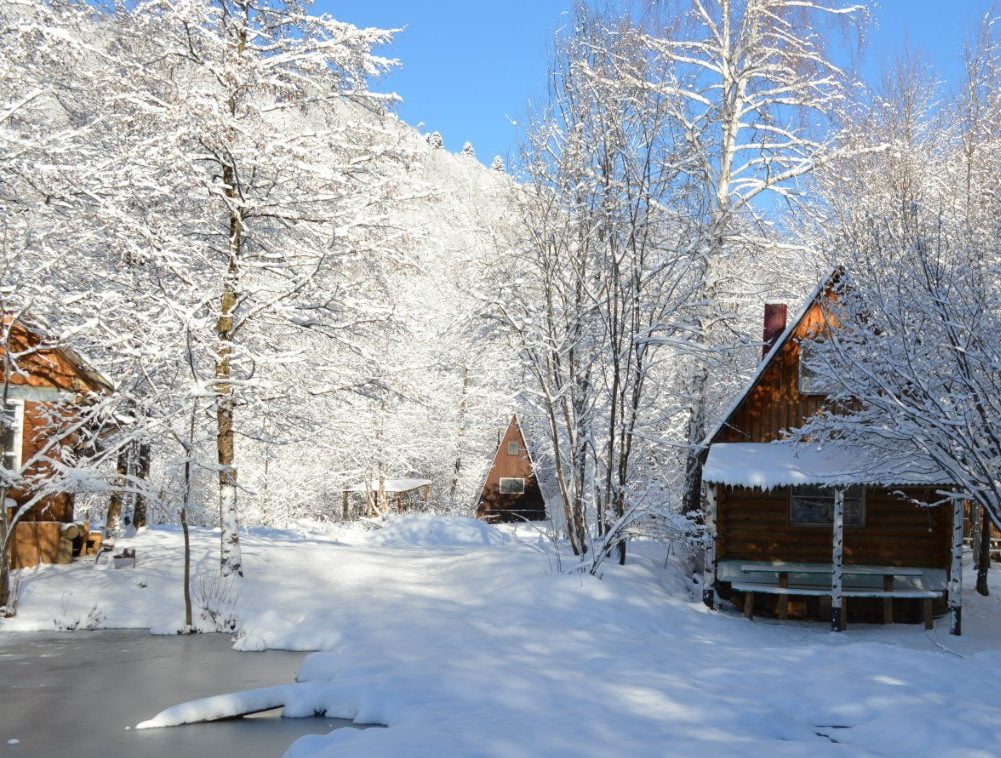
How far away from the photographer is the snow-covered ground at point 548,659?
7523 millimetres

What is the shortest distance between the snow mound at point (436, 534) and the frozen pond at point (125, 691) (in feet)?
48.4

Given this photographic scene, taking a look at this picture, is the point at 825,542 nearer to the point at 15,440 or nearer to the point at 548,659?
the point at 548,659

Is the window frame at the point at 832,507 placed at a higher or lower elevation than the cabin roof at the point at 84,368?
lower

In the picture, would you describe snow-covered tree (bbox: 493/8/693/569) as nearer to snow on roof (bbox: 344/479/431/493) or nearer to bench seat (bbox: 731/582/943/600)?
bench seat (bbox: 731/582/943/600)

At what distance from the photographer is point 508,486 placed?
4266 centimetres

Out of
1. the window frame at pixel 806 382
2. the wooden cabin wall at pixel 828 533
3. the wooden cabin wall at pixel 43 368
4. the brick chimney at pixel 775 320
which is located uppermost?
the brick chimney at pixel 775 320

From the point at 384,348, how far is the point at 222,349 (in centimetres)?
385

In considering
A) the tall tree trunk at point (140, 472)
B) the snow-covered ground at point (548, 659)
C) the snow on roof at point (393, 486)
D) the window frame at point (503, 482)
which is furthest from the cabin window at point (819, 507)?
the snow on roof at point (393, 486)

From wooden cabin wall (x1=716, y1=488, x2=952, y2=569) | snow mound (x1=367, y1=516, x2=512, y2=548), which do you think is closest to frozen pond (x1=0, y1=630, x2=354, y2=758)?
wooden cabin wall (x1=716, y1=488, x2=952, y2=569)

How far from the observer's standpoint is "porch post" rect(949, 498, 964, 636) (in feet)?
51.7

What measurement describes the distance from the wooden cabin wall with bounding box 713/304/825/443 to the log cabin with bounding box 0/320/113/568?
503 inches

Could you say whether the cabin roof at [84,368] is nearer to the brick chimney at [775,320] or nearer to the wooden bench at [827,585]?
the wooden bench at [827,585]

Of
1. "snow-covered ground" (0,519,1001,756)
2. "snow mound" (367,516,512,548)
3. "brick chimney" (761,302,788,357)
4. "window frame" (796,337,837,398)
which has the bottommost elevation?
"snow mound" (367,516,512,548)

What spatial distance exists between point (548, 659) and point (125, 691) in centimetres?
498
